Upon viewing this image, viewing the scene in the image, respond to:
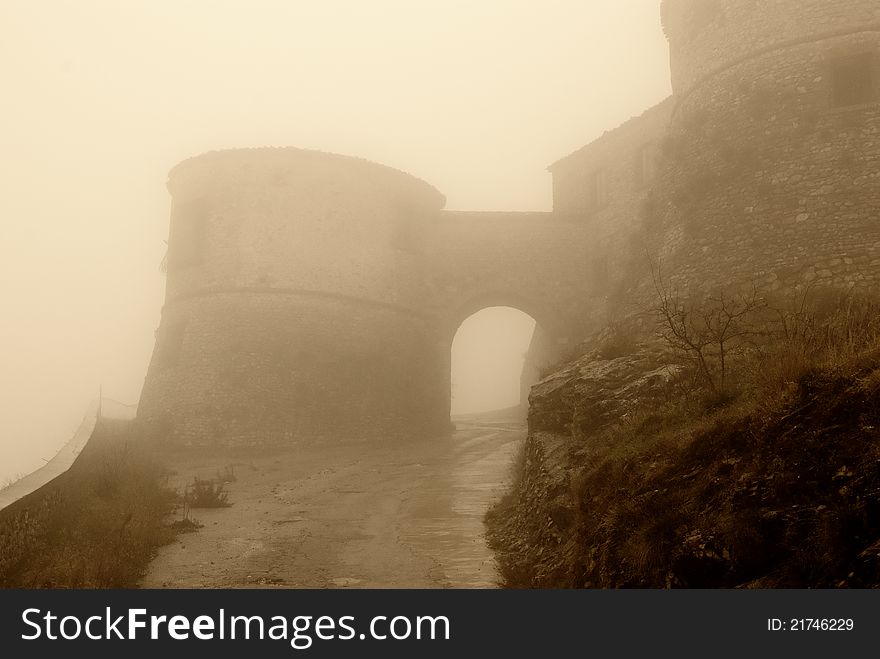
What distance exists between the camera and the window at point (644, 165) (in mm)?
24016

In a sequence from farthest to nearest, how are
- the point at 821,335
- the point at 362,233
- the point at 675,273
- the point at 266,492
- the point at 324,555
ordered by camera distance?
the point at 362,233, the point at 675,273, the point at 266,492, the point at 324,555, the point at 821,335

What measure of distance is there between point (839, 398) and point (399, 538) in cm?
724

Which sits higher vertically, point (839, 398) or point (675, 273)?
point (675, 273)

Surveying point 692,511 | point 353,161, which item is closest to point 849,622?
point 692,511

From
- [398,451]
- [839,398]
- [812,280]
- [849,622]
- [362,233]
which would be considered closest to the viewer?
[849,622]

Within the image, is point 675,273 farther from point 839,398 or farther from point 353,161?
point 353,161

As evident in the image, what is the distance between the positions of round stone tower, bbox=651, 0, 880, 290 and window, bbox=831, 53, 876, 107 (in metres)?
0.02

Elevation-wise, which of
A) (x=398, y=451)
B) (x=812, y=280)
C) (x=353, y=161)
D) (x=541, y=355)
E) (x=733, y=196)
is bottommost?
(x=398, y=451)

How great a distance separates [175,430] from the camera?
76.3 feet

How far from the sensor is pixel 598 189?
26328 millimetres

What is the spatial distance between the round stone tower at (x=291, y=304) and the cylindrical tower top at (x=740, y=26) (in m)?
11.2

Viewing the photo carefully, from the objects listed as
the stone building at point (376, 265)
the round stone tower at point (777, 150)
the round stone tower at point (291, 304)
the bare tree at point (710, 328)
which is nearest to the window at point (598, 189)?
the stone building at point (376, 265)

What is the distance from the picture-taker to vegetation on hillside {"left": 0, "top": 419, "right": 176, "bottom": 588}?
8398 millimetres

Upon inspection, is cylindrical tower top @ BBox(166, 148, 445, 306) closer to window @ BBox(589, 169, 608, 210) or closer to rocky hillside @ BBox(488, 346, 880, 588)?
window @ BBox(589, 169, 608, 210)
